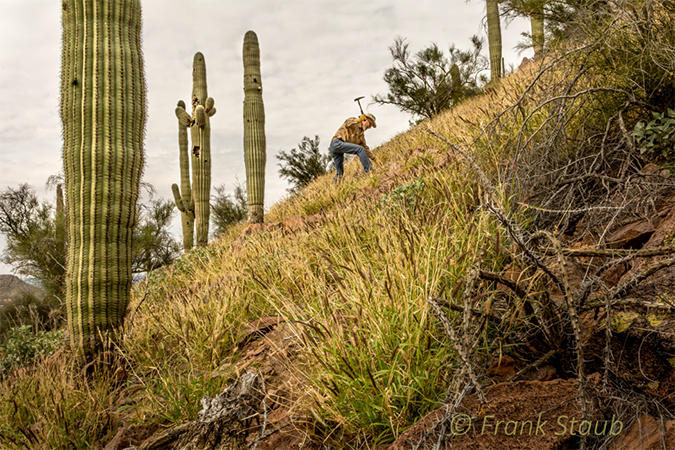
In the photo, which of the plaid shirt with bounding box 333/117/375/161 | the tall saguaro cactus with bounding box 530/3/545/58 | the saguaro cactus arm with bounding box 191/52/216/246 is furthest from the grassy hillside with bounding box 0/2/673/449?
the tall saguaro cactus with bounding box 530/3/545/58

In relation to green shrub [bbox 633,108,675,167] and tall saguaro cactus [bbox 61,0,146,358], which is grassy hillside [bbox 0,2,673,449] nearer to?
green shrub [bbox 633,108,675,167]

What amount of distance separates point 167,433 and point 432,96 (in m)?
17.4

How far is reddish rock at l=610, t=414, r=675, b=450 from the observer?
108 cm

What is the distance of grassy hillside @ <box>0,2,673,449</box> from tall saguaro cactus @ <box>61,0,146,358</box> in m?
0.41

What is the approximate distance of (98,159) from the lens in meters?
3.54

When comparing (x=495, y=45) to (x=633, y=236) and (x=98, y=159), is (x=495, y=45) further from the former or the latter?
(x=98, y=159)

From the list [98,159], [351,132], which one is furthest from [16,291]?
[98,159]

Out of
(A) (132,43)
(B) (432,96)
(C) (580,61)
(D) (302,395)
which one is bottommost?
(D) (302,395)

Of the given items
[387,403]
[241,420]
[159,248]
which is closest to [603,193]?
[387,403]

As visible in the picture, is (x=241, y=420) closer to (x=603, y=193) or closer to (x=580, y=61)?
(x=603, y=193)

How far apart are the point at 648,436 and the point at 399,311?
966 millimetres

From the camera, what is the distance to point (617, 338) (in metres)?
1.60

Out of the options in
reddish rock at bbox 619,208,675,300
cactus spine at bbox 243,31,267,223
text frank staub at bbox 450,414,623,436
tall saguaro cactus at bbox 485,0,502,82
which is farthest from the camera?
tall saguaro cactus at bbox 485,0,502,82

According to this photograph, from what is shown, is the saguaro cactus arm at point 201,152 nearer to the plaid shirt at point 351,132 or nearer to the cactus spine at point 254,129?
the cactus spine at point 254,129
